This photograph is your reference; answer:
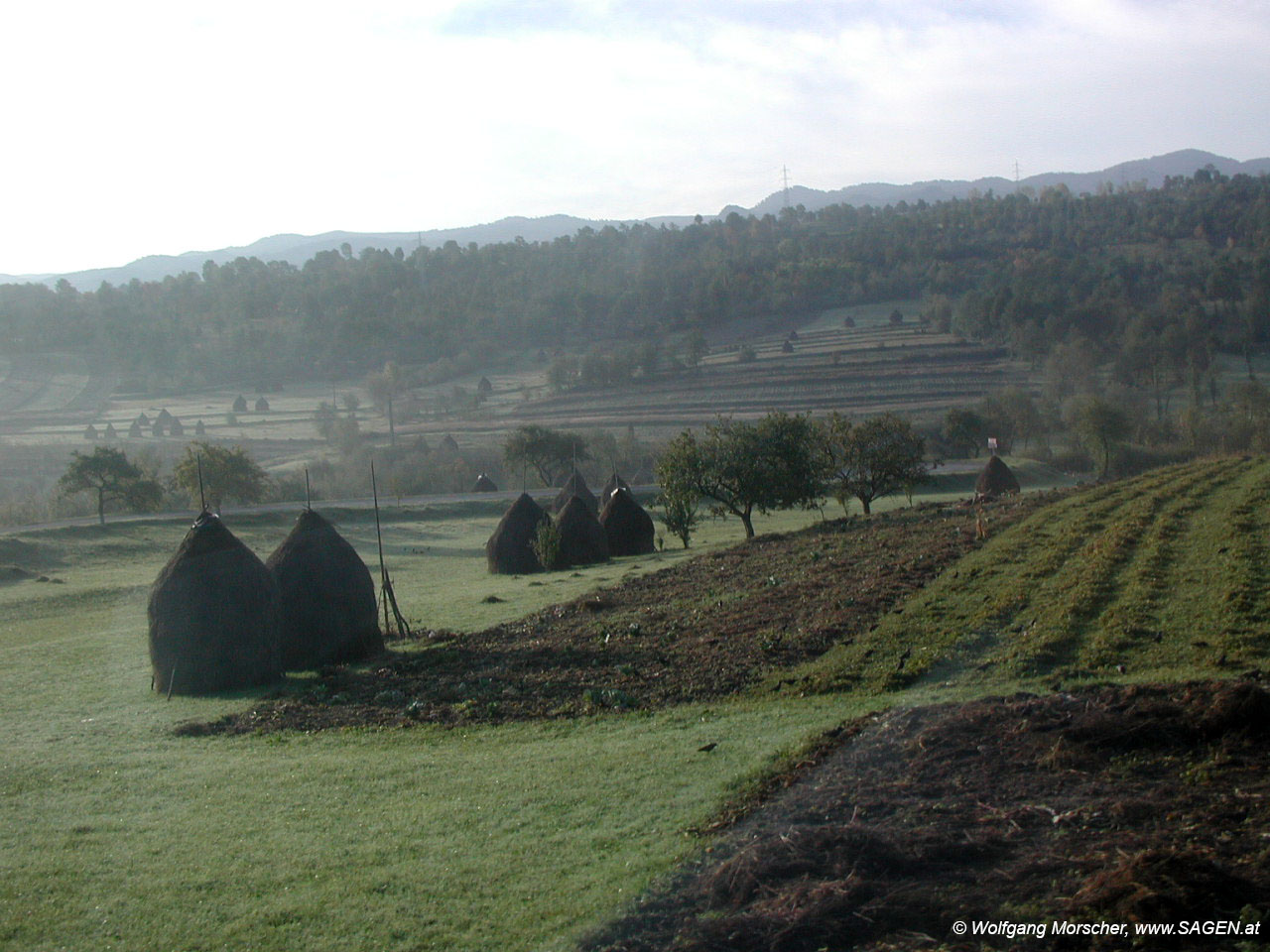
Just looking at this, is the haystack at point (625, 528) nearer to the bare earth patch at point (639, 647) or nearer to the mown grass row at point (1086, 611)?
the bare earth patch at point (639, 647)

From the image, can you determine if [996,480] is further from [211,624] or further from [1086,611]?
[211,624]

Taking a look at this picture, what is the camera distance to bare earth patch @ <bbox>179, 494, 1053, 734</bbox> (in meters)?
12.8

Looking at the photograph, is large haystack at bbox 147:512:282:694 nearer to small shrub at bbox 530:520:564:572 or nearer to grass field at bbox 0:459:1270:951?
grass field at bbox 0:459:1270:951

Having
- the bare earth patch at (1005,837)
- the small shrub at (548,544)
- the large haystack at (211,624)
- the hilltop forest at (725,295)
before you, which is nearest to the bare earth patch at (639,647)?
the large haystack at (211,624)

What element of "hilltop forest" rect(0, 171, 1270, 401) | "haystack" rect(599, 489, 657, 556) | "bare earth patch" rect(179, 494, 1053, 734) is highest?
"hilltop forest" rect(0, 171, 1270, 401)

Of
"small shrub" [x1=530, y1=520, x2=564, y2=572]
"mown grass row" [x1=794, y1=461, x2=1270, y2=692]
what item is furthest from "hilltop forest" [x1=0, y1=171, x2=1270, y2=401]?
"mown grass row" [x1=794, y1=461, x2=1270, y2=692]

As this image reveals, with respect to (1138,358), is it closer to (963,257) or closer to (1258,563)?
(963,257)

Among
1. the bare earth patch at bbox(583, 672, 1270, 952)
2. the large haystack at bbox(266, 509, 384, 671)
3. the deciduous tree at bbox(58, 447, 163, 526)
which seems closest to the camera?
the bare earth patch at bbox(583, 672, 1270, 952)

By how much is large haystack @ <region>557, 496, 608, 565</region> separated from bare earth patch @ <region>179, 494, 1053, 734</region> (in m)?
9.31

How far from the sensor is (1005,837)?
5.96 meters

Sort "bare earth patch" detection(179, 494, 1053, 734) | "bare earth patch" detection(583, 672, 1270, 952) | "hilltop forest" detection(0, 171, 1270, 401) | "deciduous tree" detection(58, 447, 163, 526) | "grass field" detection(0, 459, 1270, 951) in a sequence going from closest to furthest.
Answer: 1. "bare earth patch" detection(583, 672, 1270, 952)
2. "grass field" detection(0, 459, 1270, 951)
3. "bare earth patch" detection(179, 494, 1053, 734)
4. "deciduous tree" detection(58, 447, 163, 526)
5. "hilltop forest" detection(0, 171, 1270, 401)

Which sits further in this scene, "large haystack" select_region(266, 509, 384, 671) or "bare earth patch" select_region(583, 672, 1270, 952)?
"large haystack" select_region(266, 509, 384, 671)

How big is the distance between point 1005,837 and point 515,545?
26.6 meters

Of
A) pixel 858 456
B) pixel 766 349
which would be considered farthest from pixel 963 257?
pixel 858 456
